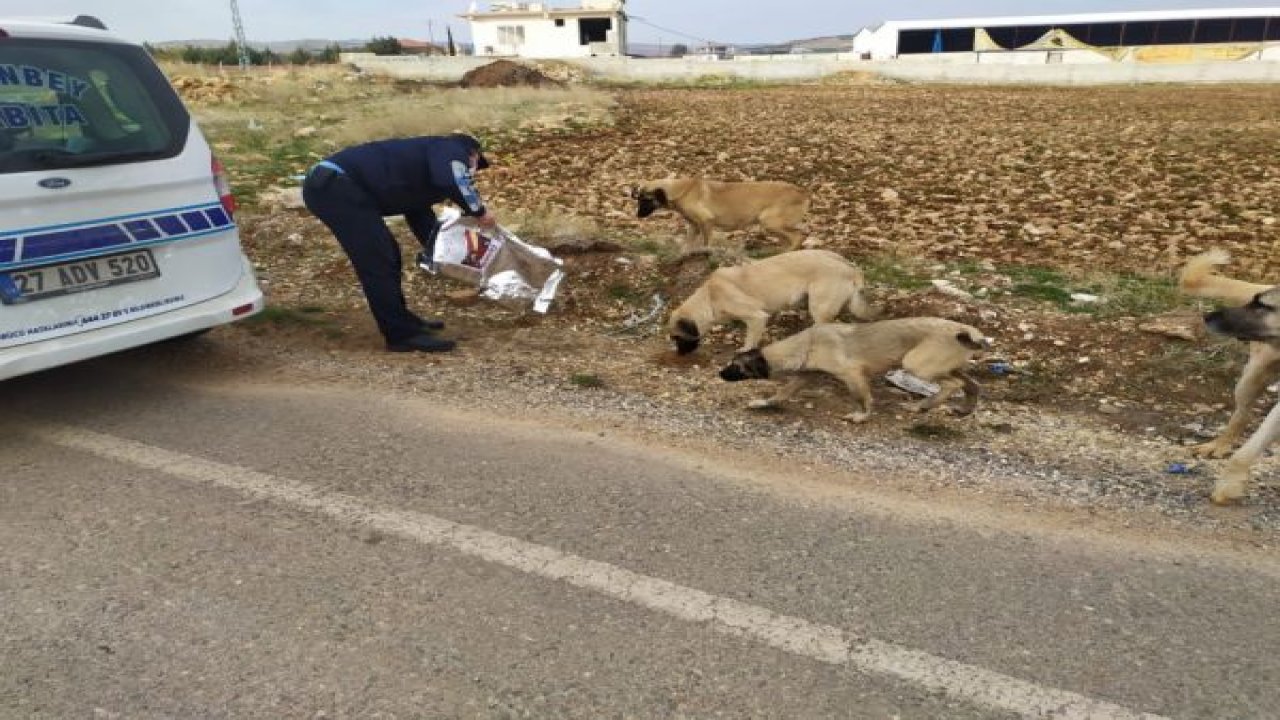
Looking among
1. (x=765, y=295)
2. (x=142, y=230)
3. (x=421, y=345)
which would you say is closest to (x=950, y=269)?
(x=765, y=295)

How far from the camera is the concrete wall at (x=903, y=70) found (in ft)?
113

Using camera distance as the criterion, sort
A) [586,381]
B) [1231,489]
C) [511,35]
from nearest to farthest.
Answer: [1231,489] → [586,381] → [511,35]

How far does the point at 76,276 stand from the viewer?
4.01m

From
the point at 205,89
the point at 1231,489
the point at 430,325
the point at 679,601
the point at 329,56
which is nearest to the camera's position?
the point at 679,601

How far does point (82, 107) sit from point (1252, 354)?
6032 millimetres

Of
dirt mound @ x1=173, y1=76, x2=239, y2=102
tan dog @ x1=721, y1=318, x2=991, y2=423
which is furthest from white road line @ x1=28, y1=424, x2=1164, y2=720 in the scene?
dirt mound @ x1=173, y1=76, x2=239, y2=102

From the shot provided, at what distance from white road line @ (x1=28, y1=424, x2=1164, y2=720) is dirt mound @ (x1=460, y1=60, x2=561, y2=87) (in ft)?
96.7

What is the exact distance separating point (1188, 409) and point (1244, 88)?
32.6 m

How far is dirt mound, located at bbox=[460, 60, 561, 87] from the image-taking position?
3216 cm

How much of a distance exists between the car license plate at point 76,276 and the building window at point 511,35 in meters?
62.3

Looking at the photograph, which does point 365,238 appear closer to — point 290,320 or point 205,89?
point 290,320

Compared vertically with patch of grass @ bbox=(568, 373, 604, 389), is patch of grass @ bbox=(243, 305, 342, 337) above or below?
above

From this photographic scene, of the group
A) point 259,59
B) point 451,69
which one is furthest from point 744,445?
point 259,59

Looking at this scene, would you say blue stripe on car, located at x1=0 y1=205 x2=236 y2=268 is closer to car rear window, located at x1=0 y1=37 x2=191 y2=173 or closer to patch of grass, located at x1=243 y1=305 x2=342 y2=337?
car rear window, located at x1=0 y1=37 x2=191 y2=173
